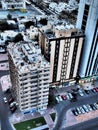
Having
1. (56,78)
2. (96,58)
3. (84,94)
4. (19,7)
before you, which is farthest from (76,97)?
(19,7)

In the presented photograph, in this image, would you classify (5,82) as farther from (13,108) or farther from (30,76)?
(30,76)

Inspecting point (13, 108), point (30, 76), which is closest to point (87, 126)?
point (30, 76)

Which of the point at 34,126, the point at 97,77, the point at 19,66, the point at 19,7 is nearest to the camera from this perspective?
the point at 19,66

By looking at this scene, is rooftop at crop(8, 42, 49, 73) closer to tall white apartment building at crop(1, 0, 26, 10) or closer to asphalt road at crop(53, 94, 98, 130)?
asphalt road at crop(53, 94, 98, 130)

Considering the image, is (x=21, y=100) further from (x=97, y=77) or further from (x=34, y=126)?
(x=97, y=77)

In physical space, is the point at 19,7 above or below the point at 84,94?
above

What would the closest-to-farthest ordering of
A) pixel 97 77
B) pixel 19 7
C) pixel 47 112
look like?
pixel 47 112, pixel 97 77, pixel 19 7
